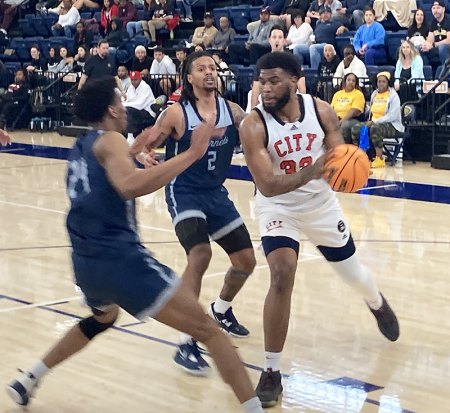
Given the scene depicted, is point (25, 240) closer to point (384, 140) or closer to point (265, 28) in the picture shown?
point (384, 140)

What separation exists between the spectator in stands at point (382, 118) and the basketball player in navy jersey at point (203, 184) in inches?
305

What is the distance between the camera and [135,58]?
1802cm

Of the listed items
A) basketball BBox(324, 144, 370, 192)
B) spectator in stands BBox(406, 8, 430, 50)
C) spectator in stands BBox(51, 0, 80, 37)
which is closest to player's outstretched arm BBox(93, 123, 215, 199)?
basketball BBox(324, 144, 370, 192)

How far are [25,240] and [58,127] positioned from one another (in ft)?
35.2

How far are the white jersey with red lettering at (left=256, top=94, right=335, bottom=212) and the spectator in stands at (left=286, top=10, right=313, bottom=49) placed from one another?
1116 centimetres

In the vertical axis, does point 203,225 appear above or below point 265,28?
above

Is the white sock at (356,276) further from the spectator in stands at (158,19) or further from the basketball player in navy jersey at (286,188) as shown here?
the spectator in stands at (158,19)

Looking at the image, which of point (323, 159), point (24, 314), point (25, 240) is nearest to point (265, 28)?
point (25, 240)

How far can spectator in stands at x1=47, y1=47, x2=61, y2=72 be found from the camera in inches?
781

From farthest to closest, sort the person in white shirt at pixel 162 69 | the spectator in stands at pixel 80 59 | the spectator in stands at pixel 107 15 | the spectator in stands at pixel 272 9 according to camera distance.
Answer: the spectator in stands at pixel 107 15, the spectator in stands at pixel 80 59, the person in white shirt at pixel 162 69, the spectator in stands at pixel 272 9

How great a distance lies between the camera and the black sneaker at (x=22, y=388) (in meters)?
4.37

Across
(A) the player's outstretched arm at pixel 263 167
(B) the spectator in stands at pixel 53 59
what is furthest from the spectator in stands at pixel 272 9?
(A) the player's outstretched arm at pixel 263 167

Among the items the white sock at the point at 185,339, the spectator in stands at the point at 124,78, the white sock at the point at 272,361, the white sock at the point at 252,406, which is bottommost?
the spectator in stands at the point at 124,78

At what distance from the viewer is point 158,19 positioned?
63.5 ft
